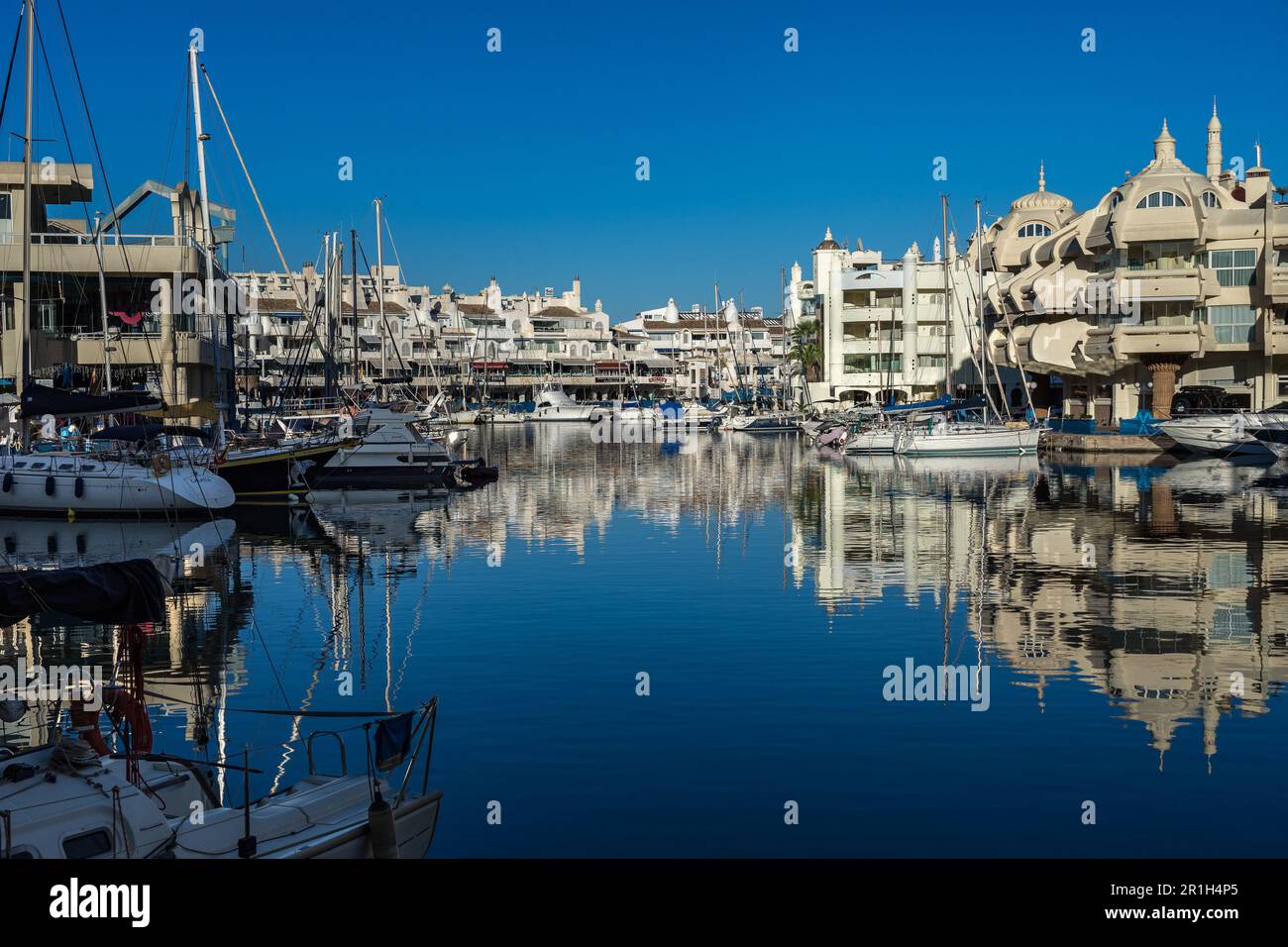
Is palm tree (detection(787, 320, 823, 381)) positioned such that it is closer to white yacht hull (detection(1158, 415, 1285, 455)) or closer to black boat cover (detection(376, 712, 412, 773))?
white yacht hull (detection(1158, 415, 1285, 455))

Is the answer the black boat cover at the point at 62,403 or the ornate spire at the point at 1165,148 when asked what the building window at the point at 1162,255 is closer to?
the ornate spire at the point at 1165,148

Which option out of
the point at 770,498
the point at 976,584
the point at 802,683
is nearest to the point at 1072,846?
the point at 802,683

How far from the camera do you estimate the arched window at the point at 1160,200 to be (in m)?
66.1

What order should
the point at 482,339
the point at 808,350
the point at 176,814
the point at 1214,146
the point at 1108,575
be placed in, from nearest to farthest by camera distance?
the point at 176,814, the point at 1108,575, the point at 1214,146, the point at 808,350, the point at 482,339

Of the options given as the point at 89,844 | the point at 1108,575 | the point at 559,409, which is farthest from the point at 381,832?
the point at 559,409

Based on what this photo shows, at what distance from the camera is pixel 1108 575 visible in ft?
87.7

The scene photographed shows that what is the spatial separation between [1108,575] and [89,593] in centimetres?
1988

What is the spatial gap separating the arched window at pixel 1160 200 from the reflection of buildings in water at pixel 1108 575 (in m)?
21.7

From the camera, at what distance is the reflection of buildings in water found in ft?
58.7

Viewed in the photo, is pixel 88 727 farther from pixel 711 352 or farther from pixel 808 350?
pixel 711 352

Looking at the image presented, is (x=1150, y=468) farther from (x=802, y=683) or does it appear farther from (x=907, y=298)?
(x=907, y=298)

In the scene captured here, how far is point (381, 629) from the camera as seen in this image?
2200 centimetres

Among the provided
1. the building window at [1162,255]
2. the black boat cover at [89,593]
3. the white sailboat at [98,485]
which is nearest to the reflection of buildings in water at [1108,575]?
the black boat cover at [89,593]
